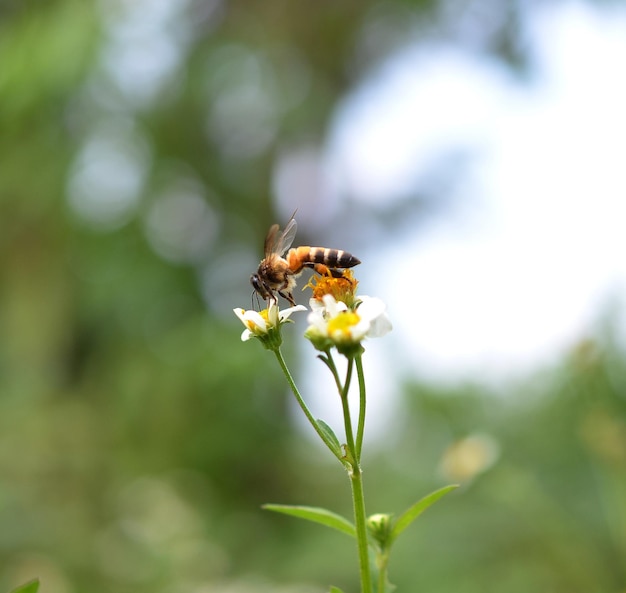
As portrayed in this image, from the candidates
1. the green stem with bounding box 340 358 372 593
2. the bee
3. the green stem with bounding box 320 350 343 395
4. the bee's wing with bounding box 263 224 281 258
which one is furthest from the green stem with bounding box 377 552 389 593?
Result: the bee's wing with bounding box 263 224 281 258

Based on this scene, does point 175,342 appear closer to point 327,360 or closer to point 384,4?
point 384,4

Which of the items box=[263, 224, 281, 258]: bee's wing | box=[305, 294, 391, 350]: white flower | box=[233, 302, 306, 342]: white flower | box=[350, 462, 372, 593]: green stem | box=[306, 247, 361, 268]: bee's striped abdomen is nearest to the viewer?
box=[350, 462, 372, 593]: green stem

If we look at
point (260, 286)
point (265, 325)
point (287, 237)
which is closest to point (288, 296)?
point (260, 286)

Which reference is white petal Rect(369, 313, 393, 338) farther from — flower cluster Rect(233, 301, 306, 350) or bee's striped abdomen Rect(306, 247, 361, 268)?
bee's striped abdomen Rect(306, 247, 361, 268)

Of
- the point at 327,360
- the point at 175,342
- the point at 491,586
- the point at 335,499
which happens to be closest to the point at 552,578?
the point at 491,586

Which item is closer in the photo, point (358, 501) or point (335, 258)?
point (358, 501)

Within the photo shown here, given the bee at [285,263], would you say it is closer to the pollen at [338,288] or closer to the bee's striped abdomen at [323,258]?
the bee's striped abdomen at [323,258]

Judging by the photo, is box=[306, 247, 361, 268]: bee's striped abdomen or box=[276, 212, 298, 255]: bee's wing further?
box=[276, 212, 298, 255]: bee's wing

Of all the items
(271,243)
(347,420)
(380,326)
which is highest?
(271,243)

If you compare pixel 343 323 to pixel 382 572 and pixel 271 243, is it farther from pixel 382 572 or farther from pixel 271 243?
pixel 271 243
